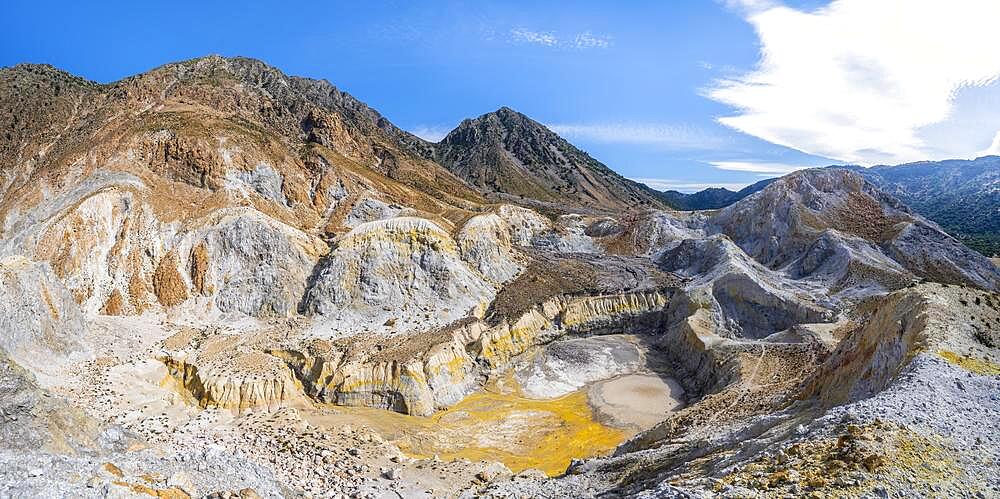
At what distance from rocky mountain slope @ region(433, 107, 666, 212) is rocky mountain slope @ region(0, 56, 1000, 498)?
246 ft

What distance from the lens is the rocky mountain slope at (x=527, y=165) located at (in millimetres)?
144000

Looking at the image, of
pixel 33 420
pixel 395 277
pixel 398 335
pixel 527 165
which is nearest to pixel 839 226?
pixel 395 277

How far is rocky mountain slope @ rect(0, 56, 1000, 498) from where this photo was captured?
12984 mm

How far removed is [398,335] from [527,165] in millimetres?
130815

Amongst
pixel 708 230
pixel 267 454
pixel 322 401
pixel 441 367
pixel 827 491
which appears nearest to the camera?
pixel 827 491

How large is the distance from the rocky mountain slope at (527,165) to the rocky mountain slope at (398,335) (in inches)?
2950

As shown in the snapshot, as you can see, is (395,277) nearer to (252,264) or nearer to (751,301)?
(252,264)

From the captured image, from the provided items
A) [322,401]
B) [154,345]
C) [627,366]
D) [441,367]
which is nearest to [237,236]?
[154,345]

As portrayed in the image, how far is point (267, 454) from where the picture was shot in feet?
68.4

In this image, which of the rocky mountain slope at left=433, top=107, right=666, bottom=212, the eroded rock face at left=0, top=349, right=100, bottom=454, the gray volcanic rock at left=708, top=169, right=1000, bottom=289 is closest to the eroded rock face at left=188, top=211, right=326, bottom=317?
the eroded rock face at left=0, top=349, right=100, bottom=454

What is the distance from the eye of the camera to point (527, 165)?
160875 millimetres

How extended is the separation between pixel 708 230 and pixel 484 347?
57.0 metres

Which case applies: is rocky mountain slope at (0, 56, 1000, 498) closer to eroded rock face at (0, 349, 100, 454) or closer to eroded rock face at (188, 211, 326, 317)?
eroded rock face at (0, 349, 100, 454)

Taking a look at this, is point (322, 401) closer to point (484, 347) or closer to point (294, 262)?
point (484, 347)
